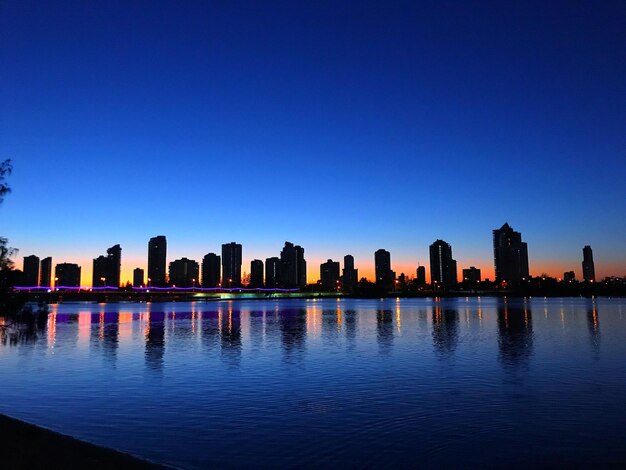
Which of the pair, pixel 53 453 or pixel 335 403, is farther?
pixel 335 403

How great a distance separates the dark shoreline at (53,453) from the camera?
1065 cm

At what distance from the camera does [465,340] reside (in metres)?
47.2

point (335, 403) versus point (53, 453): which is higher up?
point (53, 453)

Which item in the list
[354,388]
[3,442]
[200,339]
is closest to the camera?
[3,442]

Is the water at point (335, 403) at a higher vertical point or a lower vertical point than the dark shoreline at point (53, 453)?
lower

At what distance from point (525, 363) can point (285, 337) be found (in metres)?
25.9

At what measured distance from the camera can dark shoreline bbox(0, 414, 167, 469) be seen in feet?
34.9

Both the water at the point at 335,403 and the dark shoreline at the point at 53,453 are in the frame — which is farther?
the water at the point at 335,403

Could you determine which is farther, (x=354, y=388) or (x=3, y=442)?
(x=354, y=388)

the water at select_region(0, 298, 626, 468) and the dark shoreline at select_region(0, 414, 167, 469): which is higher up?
the dark shoreline at select_region(0, 414, 167, 469)

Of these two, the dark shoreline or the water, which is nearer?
the dark shoreline

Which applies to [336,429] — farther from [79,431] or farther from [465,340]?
[465,340]

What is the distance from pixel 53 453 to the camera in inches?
452

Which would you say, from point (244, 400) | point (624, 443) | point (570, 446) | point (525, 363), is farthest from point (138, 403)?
point (525, 363)
